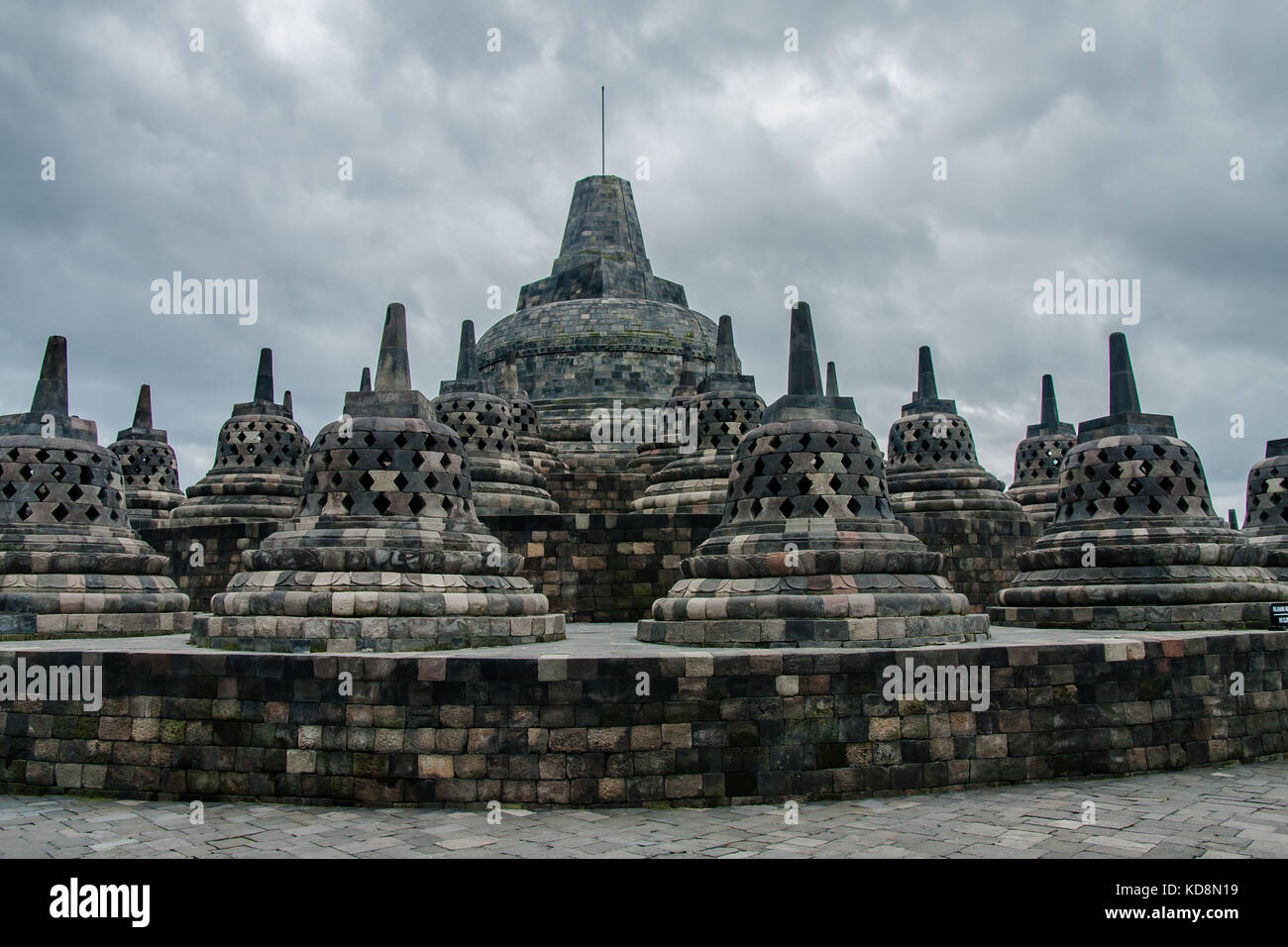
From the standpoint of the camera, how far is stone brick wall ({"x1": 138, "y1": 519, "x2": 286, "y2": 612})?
1492 cm

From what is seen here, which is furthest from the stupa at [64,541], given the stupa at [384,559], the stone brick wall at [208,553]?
the stupa at [384,559]

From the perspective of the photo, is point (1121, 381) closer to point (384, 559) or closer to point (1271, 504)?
point (1271, 504)

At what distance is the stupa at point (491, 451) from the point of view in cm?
1678

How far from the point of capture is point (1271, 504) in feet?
48.5

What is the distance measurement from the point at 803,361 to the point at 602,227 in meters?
19.3

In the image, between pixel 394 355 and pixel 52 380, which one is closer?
pixel 394 355

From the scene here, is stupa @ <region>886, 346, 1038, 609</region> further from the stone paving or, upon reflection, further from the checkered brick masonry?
the stone paving

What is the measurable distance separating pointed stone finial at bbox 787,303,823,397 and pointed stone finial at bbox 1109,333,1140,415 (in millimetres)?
4548

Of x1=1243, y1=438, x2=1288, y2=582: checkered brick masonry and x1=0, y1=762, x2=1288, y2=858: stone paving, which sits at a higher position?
x1=1243, y1=438, x2=1288, y2=582: checkered brick masonry

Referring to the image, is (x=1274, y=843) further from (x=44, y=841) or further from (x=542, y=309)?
(x=542, y=309)

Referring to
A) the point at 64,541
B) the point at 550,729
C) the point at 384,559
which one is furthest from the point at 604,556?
the point at 550,729

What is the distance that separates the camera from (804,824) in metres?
6.48

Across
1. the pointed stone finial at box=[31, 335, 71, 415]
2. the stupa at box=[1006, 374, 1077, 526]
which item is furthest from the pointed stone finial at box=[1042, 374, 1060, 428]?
the pointed stone finial at box=[31, 335, 71, 415]

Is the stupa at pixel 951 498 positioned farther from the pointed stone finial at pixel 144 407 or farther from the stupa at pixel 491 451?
the pointed stone finial at pixel 144 407
